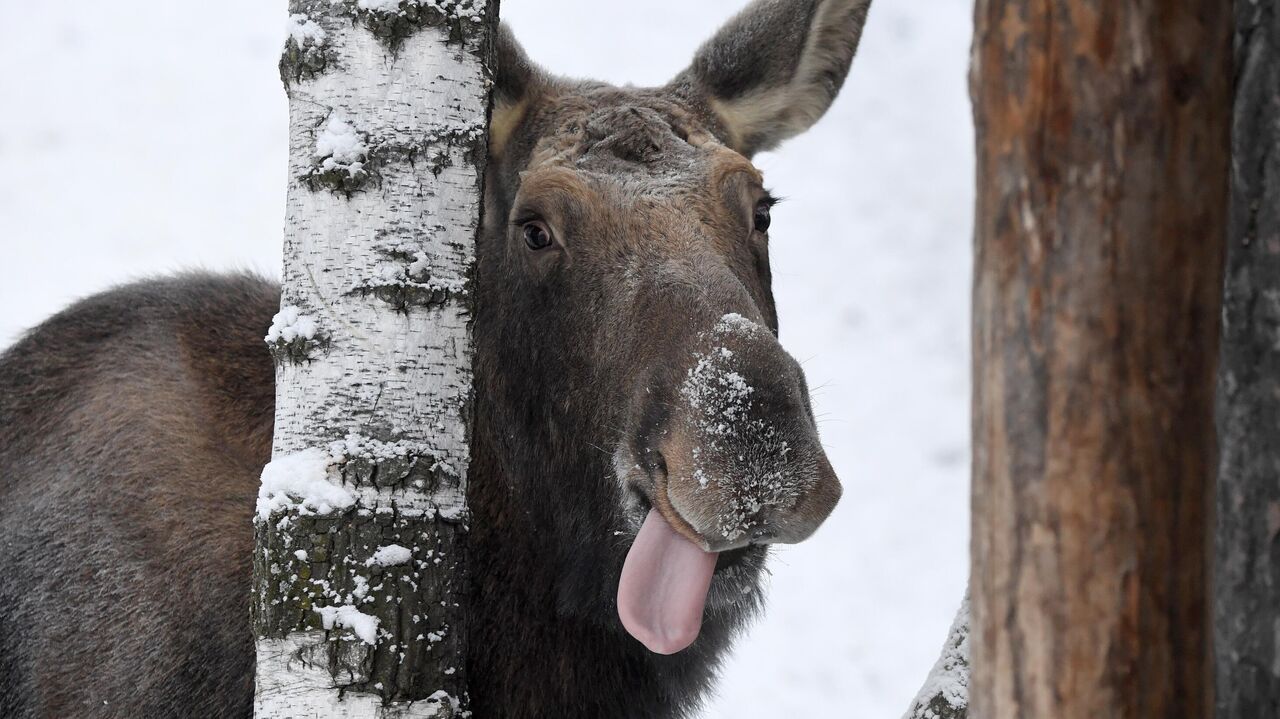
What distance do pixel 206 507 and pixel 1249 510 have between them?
2506 millimetres

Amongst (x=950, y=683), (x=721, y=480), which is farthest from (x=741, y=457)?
(x=950, y=683)

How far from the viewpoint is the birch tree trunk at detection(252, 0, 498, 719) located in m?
2.23

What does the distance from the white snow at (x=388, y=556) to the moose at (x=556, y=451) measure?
55 cm

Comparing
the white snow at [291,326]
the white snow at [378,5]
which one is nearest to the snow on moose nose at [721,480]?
the white snow at [291,326]

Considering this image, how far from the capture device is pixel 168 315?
377 centimetres

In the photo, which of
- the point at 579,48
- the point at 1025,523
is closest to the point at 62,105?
the point at 579,48

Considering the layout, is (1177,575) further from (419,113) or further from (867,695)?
(867,695)

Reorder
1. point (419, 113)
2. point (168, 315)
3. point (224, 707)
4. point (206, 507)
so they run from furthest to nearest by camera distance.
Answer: point (168, 315)
point (206, 507)
point (224, 707)
point (419, 113)

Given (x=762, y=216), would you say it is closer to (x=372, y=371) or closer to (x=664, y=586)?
(x=664, y=586)

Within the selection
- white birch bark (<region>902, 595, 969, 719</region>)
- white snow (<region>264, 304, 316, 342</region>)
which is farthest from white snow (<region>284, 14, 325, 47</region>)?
white birch bark (<region>902, 595, 969, 719</region>)

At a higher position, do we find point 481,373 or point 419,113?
point 419,113

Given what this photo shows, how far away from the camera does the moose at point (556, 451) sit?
103 inches

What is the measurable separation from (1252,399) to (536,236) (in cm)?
183

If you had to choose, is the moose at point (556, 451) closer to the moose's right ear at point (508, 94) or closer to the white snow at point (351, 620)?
the moose's right ear at point (508, 94)
